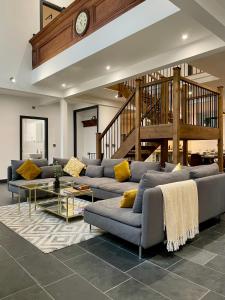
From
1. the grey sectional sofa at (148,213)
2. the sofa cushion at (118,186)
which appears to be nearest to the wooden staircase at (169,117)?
the sofa cushion at (118,186)

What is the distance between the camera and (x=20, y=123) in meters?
8.18

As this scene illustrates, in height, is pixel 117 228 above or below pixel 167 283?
above

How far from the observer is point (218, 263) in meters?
2.32

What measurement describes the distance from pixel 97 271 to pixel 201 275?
957 mm

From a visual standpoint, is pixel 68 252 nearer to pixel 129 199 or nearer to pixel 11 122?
pixel 129 199

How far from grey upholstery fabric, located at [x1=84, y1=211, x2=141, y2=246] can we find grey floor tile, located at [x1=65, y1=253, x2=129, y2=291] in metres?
0.35

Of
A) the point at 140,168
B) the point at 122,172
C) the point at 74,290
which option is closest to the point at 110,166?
the point at 122,172

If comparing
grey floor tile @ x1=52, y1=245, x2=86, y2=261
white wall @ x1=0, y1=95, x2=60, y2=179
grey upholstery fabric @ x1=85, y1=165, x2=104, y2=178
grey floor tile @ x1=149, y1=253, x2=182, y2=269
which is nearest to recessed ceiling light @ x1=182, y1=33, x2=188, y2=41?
grey upholstery fabric @ x1=85, y1=165, x2=104, y2=178

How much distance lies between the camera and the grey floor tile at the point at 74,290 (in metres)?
1.80

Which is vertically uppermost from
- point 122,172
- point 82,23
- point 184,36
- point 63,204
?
point 82,23

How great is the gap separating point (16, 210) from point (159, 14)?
4031 mm

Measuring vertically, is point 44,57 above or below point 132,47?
above

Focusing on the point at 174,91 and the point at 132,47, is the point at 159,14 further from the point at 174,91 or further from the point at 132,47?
the point at 174,91

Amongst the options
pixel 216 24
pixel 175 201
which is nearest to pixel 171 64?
pixel 216 24
